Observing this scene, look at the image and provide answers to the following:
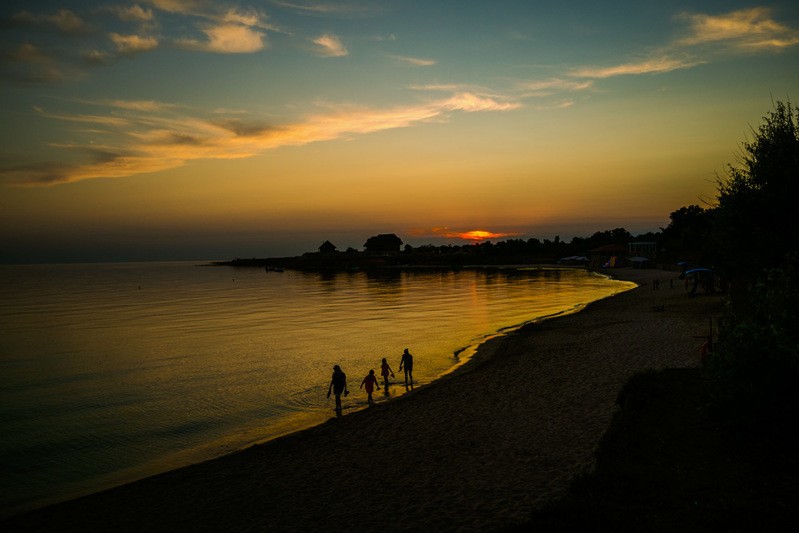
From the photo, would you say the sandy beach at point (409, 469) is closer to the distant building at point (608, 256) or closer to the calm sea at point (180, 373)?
the calm sea at point (180, 373)

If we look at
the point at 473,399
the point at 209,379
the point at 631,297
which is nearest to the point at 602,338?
the point at 473,399

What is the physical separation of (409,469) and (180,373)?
21.8 m

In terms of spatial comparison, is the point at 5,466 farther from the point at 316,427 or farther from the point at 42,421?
the point at 316,427

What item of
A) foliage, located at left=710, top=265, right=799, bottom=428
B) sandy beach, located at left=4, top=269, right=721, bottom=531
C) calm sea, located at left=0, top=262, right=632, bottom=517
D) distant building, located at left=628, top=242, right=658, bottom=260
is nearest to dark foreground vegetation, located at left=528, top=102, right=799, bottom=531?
foliage, located at left=710, top=265, right=799, bottom=428

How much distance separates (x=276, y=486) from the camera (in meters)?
13.5

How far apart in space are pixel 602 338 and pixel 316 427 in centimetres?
2083

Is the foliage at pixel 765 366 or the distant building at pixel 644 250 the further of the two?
the distant building at pixel 644 250

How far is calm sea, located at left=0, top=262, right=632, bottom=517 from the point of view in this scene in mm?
17828

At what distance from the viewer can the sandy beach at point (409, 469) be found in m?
11.4

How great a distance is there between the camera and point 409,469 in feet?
45.2

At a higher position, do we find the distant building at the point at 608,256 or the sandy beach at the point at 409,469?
the distant building at the point at 608,256

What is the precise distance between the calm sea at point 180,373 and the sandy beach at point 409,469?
2.37 metres

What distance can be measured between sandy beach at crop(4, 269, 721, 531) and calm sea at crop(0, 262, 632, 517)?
2374mm

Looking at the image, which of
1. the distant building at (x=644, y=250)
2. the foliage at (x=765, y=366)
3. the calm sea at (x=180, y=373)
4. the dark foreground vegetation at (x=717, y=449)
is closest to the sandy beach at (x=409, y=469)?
the dark foreground vegetation at (x=717, y=449)
